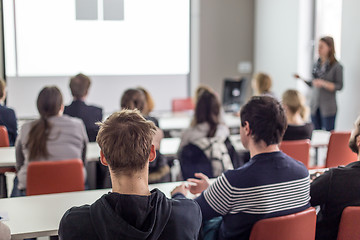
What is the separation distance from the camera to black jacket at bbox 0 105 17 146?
12.4 feet

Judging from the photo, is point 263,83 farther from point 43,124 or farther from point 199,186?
point 199,186

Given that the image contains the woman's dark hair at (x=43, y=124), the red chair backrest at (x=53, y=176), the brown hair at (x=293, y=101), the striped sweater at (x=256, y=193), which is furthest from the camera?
the brown hair at (x=293, y=101)

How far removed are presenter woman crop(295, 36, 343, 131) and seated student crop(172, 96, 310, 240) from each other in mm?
3781

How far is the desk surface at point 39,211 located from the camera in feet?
6.46

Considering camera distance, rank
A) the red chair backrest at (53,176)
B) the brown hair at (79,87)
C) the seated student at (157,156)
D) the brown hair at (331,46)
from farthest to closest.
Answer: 1. the brown hair at (331,46)
2. the brown hair at (79,87)
3. the seated student at (157,156)
4. the red chair backrest at (53,176)

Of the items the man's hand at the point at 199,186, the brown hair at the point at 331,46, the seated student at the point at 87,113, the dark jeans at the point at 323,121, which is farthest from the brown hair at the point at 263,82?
the man's hand at the point at 199,186

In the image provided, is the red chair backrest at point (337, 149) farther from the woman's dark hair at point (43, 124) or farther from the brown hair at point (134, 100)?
the woman's dark hair at point (43, 124)

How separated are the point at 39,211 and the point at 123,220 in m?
0.91

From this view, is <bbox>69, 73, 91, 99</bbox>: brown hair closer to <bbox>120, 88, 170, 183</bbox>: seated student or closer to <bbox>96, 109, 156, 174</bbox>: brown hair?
→ <bbox>120, 88, 170, 183</bbox>: seated student

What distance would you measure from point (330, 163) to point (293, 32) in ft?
11.7

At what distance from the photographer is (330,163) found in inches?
142

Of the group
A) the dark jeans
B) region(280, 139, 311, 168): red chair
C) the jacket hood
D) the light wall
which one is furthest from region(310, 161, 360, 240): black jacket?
the light wall

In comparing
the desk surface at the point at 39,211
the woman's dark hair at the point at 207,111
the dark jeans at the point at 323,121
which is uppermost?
the woman's dark hair at the point at 207,111

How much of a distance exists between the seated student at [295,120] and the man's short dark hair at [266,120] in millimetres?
1636
